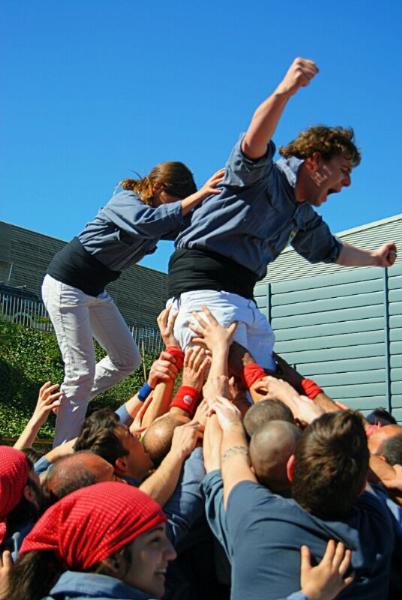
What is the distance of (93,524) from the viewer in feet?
7.25

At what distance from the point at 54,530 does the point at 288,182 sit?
7.91ft

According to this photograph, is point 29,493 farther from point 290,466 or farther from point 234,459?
point 290,466

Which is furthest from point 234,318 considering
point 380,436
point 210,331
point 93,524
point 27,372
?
point 27,372

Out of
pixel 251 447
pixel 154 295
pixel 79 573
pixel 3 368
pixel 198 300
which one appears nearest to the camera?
pixel 79 573

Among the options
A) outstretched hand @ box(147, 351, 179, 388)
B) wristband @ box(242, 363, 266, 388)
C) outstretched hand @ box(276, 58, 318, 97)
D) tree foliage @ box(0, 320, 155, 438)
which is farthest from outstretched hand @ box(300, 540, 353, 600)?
tree foliage @ box(0, 320, 155, 438)

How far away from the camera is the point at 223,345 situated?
158 inches

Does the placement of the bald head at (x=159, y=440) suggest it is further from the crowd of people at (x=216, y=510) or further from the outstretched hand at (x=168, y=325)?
the outstretched hand at (x=168, y=325)

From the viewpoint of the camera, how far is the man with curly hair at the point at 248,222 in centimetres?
409

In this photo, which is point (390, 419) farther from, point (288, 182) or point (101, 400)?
point (101, 400)

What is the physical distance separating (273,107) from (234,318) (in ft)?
3.76

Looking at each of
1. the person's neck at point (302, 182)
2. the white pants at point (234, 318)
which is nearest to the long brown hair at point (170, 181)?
the white pants at point (234, 318)

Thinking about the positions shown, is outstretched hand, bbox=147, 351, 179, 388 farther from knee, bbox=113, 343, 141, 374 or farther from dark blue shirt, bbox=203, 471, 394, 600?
dark blue shirt, bbox=203, 471, 394, 600

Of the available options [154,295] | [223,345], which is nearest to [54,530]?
[223,345]

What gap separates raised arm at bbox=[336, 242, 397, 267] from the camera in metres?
4.73
